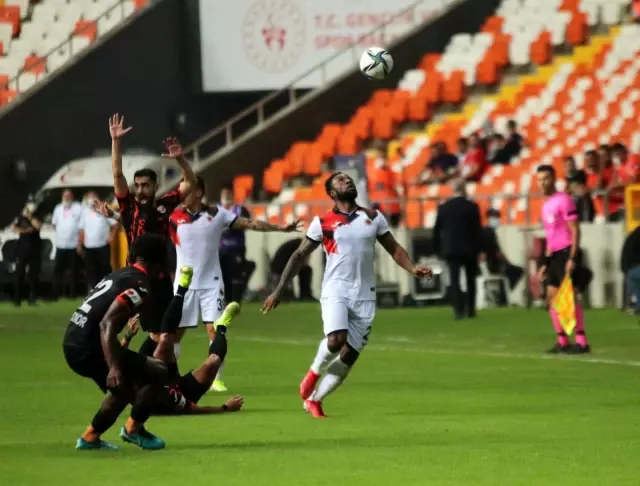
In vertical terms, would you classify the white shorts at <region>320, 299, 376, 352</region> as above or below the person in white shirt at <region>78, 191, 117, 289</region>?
below

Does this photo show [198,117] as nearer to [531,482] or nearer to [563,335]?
[563,335]

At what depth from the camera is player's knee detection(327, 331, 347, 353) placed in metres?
14.0

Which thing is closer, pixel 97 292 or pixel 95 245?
pixel 97 292

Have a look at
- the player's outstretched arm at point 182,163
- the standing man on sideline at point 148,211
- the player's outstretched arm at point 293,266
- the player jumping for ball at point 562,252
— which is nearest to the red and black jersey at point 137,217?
the standing man on sideline at point 148,211

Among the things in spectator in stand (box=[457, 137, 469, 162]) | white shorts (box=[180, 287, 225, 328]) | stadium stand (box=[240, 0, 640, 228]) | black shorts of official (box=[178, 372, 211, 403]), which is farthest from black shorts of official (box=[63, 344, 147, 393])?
spectator in stand (box=[457, 137, 469, 162])

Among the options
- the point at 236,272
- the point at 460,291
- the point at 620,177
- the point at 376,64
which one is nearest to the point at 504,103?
the point at 620,177

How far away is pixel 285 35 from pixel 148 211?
86.4 feet

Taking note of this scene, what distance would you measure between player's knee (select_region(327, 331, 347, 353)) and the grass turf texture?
520mm

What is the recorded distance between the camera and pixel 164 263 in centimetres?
1184

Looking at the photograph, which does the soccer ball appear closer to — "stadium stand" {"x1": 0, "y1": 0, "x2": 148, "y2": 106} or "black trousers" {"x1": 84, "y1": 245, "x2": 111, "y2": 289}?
"black trousers" {"x1": 84, "y1": 245, "x2": 111, "y2": 289}

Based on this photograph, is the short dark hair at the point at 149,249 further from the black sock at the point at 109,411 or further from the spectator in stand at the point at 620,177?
the spectator in stand at the point at 620,177

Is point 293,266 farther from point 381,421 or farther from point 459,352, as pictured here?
point 459,352

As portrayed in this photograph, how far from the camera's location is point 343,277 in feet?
46.5

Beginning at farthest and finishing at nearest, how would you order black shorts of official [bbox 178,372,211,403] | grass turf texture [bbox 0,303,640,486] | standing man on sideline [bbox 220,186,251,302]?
standing man on sideline [bbox 220,186,251,302], black shorts of official [bbox 178,372,211,403], grass turf texture [bbox 0,303,640,486]
